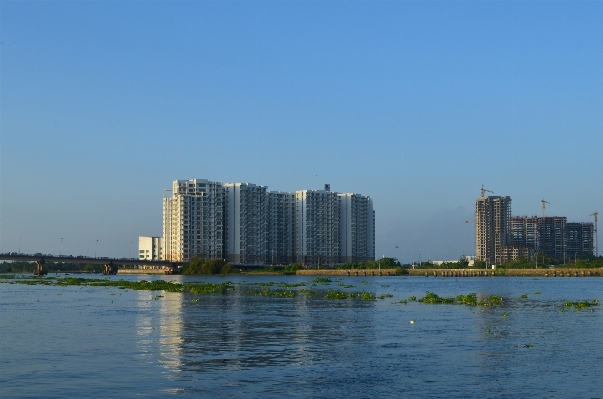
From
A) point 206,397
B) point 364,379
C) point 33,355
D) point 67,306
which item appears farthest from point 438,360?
point 67,306

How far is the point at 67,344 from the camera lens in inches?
1639

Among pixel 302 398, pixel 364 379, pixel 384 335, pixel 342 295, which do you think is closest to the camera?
pixel 302 398

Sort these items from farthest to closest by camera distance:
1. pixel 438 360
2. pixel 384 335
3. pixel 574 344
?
pixel 384 335 < pixel 574 344 < pixel 438 360

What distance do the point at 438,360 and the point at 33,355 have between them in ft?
70.0

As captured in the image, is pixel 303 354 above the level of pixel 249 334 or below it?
above

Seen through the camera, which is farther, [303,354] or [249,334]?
[249,334]

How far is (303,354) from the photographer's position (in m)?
37.1

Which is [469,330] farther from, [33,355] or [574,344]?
[33,355]

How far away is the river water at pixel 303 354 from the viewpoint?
28.3 meters

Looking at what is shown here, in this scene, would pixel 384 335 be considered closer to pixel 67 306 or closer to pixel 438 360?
pixel 438 360

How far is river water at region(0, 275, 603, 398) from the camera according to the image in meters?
28.3

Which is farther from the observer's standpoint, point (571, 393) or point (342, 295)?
point (342, 295)

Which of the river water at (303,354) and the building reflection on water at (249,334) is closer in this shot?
the river water at (303,354)

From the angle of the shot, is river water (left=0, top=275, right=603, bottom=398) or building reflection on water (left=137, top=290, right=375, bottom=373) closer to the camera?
river water (left=0, top=275, right=603, bottom=398)
